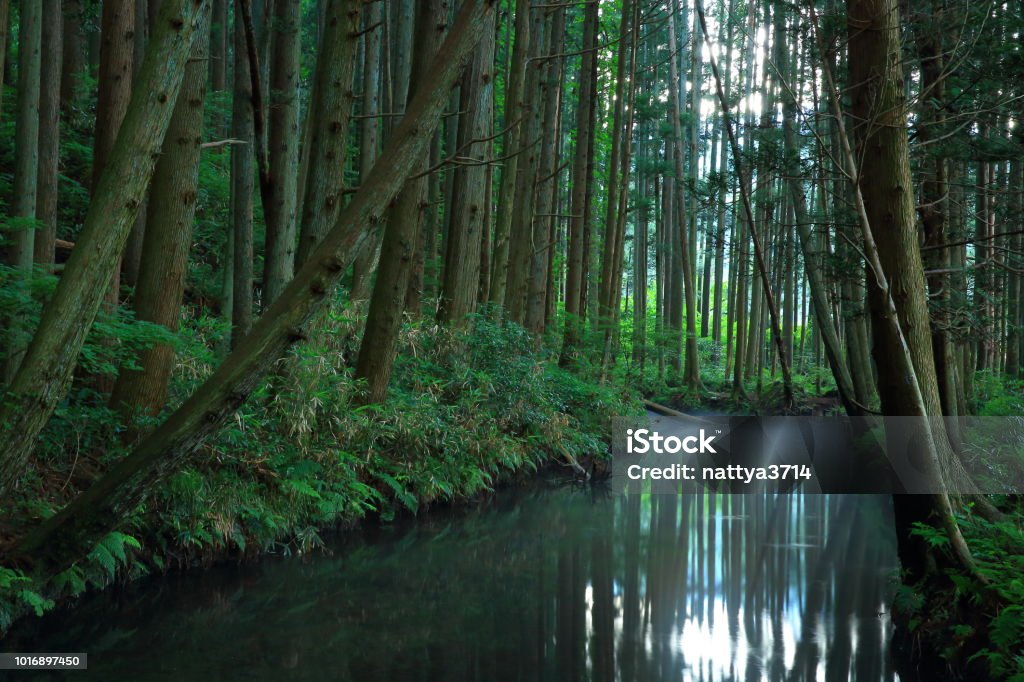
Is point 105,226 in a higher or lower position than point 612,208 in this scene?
lower

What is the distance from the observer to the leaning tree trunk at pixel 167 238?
239 inches

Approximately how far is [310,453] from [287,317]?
398 centimetres

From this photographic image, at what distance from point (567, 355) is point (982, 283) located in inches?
321

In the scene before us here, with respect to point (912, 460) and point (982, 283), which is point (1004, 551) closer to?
point (912, 460)

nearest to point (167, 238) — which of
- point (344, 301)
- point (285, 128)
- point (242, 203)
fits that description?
point (285, 128)

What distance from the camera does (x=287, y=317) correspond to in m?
3.87

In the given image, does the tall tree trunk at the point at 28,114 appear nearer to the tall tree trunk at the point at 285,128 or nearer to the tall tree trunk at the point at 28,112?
the tall tree trunk at the point at 28,112

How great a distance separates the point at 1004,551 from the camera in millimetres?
5402

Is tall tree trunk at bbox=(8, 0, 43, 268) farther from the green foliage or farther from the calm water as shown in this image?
the green foliage

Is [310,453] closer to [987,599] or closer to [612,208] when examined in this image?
[987,599]

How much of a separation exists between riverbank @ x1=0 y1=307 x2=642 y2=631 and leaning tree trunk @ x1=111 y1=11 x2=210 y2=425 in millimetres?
283

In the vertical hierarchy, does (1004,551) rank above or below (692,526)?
A: above

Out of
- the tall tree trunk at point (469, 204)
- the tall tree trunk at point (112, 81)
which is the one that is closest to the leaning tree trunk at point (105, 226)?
the tall tree trunk at point (112, 81)

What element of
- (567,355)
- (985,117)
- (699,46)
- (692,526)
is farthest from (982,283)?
(699,46)
